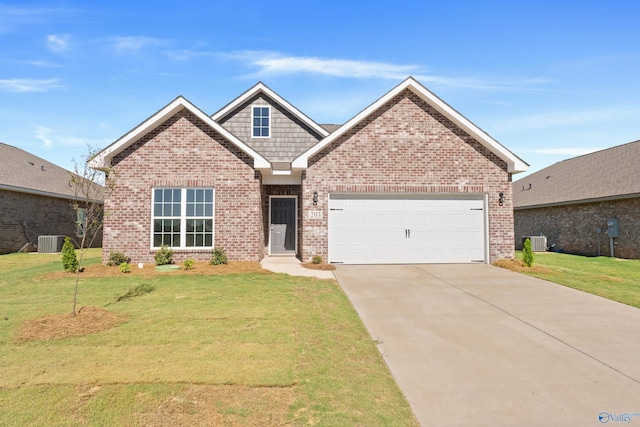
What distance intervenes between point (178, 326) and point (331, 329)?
2534 millimetres

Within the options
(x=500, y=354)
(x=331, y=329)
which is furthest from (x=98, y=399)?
(x=500, y=354)

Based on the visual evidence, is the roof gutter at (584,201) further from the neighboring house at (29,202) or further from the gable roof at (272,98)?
the neighboring house at (29,202)

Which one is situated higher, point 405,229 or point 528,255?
point 405,229

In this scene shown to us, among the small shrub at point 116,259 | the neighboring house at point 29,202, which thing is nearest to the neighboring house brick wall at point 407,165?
the small shrub at point 116,259

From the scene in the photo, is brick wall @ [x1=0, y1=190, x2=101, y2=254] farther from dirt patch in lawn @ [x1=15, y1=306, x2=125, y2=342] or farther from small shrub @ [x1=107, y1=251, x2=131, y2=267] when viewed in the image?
dirt patch in lawn @ [x1=15, y1=306, x2=125, y2=342]

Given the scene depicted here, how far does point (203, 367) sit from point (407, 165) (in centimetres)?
1073

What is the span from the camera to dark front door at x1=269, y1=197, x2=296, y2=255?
15219 mm

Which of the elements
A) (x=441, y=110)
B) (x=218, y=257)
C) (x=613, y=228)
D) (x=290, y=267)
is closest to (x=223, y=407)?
(x=290, y=267)

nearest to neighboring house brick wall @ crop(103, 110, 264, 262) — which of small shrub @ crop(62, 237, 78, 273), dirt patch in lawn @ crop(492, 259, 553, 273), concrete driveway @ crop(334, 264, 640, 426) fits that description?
small shrub @ crop(62, 237, 78, 273)

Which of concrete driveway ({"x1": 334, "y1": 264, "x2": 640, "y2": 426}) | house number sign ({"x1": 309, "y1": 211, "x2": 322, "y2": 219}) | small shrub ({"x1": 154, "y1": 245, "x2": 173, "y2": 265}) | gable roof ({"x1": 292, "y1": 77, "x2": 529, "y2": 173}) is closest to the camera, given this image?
concrete driveway ({"x1": 334, "y1": 264, "x2": 640, "y2": 426})

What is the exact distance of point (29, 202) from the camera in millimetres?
19297

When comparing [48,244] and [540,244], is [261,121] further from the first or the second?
[540,244]

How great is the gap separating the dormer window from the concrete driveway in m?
10.1

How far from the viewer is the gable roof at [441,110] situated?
12820 mm
